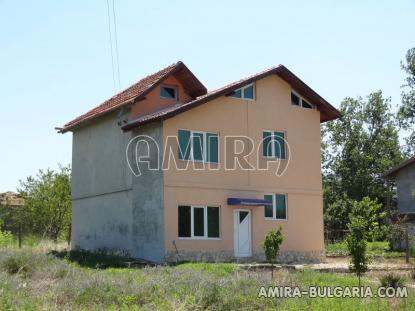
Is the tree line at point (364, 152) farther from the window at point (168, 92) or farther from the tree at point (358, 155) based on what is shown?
the window at point (168, 92)

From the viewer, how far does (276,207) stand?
25.0 m

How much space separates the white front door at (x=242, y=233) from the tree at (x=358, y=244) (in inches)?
383

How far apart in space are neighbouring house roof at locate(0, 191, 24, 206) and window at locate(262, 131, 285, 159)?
2389 centimetres

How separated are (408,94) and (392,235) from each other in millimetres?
18785

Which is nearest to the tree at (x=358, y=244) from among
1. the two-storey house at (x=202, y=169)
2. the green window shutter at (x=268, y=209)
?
the two-storey house at (x=202, y=169)

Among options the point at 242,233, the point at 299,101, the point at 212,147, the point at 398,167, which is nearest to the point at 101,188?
the point at 212,147

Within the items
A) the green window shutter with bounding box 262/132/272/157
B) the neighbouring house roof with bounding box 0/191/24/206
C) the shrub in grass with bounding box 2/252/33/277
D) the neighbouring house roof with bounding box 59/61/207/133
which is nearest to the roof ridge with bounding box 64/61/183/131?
the neighbouring house roof with bounding box 59/61/207/133

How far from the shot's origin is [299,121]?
85.9 ft

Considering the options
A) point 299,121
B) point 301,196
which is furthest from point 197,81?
point 301,196

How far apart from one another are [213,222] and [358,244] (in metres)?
9.77

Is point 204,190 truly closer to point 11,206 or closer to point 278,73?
point 278,73

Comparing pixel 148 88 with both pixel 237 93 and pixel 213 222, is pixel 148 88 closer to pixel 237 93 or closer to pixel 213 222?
pixel 237 93

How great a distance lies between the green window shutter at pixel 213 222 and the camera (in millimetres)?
22938

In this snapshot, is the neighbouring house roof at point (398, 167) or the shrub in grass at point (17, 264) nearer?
the shrub in grass at point (17, 264)
